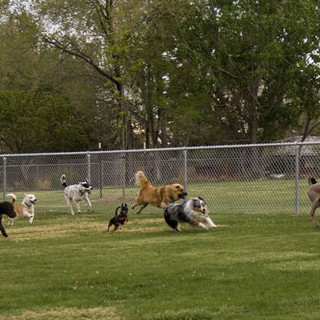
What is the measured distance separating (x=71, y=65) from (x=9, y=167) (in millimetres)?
13836

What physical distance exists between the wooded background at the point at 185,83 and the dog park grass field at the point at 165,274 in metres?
19.9

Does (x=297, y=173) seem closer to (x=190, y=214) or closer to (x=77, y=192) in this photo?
(x=190, y=214)

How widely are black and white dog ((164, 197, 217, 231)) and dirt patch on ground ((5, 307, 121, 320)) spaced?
6.52m

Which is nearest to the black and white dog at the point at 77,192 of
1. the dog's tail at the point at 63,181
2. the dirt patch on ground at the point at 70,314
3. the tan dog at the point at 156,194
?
the dog's tail at the point at 63,181

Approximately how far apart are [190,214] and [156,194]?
4431 mm

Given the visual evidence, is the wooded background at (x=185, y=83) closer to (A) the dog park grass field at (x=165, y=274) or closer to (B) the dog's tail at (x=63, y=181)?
(B) the dog's tail at (x=63, y=181)

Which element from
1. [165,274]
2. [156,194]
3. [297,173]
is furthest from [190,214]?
[165,274]

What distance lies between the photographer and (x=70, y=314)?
7363 millimetres

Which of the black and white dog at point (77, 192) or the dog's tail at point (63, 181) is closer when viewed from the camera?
the black and white dog at point (77, 192)

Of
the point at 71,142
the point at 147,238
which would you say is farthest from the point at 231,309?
the point at 71,142

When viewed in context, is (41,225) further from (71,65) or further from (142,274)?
(71,65)

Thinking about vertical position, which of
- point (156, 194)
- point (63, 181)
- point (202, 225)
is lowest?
point (202, 225)

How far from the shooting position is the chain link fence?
59.1 ft

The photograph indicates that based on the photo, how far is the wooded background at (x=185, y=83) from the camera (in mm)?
36897
